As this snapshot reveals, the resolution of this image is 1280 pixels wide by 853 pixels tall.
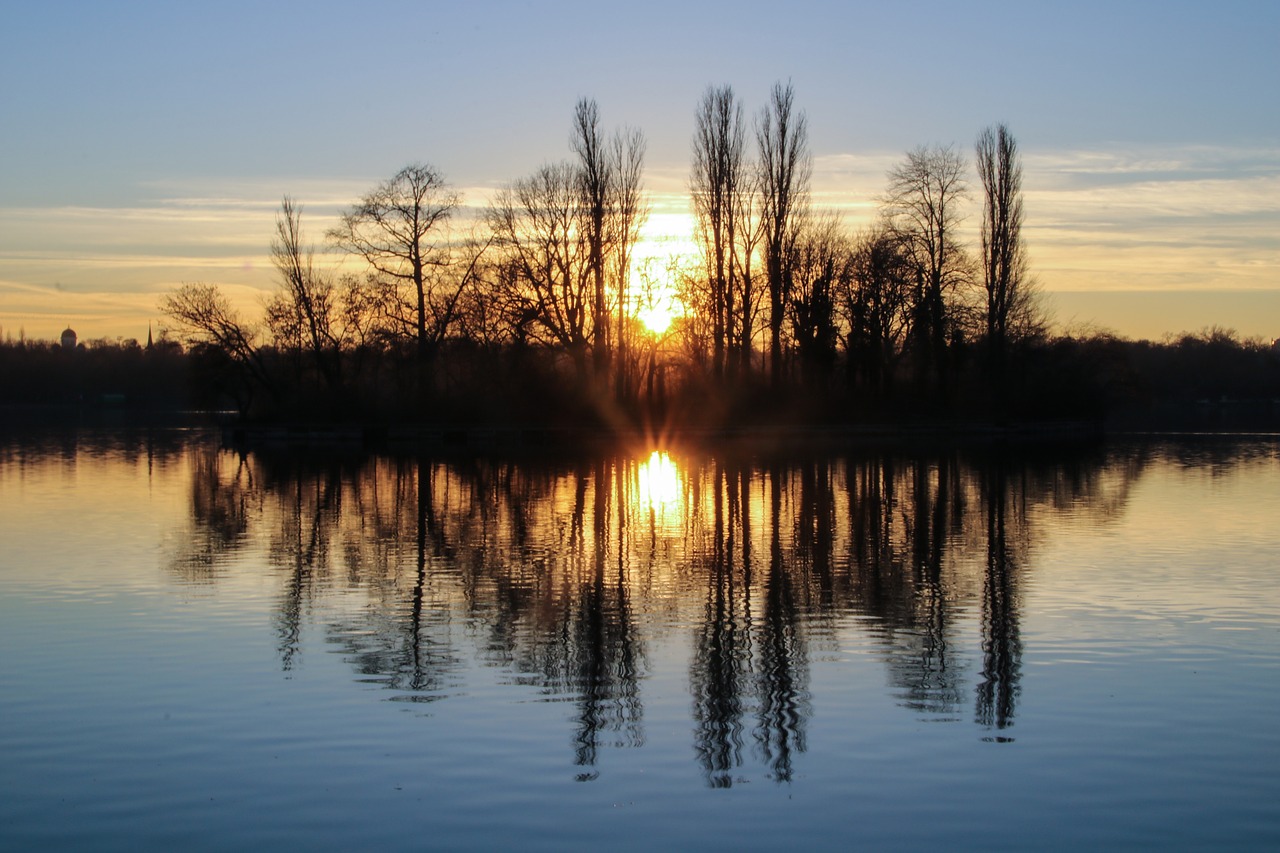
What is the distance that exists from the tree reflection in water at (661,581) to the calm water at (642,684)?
6cm

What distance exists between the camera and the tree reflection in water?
8758 millimetres

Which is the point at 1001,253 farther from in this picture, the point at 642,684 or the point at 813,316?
the point at 642,684

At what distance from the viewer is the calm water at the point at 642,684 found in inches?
246

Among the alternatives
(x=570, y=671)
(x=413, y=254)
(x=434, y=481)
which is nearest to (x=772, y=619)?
(x=570, y=671)

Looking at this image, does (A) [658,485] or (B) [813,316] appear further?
(B) [813,316]

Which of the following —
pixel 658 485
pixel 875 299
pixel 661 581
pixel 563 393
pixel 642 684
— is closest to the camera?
pixel 642 684

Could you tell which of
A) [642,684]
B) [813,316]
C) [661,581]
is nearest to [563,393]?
[813,316]

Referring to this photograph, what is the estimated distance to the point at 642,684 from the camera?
898 cm

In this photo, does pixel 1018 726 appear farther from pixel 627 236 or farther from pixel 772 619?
pixel 627 236

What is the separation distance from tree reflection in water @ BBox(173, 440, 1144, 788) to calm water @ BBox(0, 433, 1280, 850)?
62mm

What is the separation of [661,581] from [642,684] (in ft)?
15.7

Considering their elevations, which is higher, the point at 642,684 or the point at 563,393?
the point at 563,393

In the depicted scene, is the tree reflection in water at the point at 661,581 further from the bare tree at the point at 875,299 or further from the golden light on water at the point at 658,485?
the bare tree at the point at 875,299

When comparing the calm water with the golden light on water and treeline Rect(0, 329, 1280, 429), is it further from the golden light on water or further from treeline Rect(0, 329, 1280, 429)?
treeline Rect(0, 329, 1280, 429)
